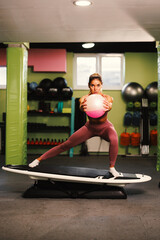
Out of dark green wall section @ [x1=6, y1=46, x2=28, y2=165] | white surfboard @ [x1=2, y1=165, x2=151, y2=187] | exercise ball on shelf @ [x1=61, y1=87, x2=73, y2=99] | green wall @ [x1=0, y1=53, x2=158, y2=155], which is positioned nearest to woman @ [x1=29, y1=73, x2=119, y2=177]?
white surfboard @ [x1=2, y1=165, x2=151, y2=187]

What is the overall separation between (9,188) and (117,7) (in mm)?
3140

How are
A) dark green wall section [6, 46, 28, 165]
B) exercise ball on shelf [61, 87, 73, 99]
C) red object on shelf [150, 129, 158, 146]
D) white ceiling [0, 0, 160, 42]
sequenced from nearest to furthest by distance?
white ceiling [0, 0, 160, 42] < dark green wall section [6, 46, 28, 165] < exercise ball on shelf [61, 87, 73, 99] < red object on shelf [150, 129, 158, 146]

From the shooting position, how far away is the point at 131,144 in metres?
7.45

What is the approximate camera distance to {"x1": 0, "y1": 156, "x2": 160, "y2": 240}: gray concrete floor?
2.65m

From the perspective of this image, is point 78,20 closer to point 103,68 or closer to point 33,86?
point 33,86

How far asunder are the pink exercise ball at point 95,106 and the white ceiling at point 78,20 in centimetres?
126

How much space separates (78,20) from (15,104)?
2326 mm

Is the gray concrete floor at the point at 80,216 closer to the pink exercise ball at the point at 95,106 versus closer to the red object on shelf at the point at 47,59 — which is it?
the pink exercise ball at the point at 95,106

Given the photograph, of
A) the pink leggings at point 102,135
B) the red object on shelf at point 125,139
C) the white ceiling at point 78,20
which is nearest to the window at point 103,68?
the red object on shelf at point 125,139

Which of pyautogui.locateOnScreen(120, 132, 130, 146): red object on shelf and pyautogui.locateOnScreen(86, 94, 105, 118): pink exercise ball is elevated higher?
pyautogui.locateOnScreen(86, 94, 105, 118): pink exercise ball

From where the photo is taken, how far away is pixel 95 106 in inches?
147

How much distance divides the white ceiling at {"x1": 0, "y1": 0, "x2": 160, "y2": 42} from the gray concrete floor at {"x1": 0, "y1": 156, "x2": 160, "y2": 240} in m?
2.65

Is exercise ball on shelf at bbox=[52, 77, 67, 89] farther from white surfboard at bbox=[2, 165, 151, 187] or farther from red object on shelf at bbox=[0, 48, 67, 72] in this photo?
white surfboard at bbox=[2, 165, 151, 187]

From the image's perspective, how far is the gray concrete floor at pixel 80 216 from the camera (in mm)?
2652
